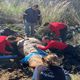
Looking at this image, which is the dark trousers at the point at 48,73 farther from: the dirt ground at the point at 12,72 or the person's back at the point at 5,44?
the person's back at the point at 5,44

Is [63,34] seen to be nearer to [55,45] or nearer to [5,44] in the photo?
[55,45]

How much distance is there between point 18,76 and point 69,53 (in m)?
2.23

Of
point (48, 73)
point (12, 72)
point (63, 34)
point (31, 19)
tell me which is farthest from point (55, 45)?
point (31, 19)

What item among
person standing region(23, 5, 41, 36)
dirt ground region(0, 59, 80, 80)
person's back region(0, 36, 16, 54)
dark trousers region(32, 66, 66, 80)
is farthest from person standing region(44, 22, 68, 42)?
dark trousers region(32, 66, 66, 80)

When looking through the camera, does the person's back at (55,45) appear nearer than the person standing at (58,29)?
Yes

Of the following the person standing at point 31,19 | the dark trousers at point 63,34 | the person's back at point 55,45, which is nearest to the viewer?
the person's back at point 55,45

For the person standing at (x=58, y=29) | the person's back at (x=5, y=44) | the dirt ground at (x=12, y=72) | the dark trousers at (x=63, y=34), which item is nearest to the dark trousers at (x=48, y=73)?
the dirt ground at (x=12, y=72)

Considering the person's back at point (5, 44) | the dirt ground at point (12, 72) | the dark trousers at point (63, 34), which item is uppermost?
the person's back at point (5, 44)

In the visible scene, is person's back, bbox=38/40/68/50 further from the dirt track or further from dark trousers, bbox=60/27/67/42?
dark trousers, bbox=60/27/67/42

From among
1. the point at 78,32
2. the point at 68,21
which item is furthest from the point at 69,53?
the point at 68,21

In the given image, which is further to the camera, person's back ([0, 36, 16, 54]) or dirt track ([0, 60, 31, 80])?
person's back ([0, 36, 16, 54])

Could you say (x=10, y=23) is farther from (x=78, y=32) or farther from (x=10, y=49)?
(x=10, y=49)

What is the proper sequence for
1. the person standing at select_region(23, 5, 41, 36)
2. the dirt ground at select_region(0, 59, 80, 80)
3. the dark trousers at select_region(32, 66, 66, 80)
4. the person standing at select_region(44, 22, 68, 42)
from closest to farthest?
the dark trousers at select_region(32, 66, 66, 80) < the dirt ground at select_region(0, 59, 80, 80) < the person standing at select_region(44, 22, 68, 42) < the person standing at select_region(23, 5, 41, 36)

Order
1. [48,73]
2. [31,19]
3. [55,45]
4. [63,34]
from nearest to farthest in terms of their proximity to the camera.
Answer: [48,73]
[55,45]
[63,34]
[31,19]
